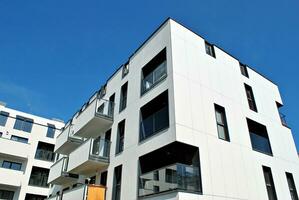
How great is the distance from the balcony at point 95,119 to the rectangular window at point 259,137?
26.8 ft

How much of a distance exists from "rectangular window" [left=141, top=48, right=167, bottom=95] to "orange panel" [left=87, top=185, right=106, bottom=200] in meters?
5.47

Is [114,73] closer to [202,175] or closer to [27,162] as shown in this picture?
[202,175]

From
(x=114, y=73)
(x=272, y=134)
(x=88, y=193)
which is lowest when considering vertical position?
(x=88, y=193)

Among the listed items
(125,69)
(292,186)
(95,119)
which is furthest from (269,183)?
(125,69)

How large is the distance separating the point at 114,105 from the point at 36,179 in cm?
1475

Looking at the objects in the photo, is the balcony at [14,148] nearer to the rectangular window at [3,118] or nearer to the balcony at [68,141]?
the rectangular window at [3,118]

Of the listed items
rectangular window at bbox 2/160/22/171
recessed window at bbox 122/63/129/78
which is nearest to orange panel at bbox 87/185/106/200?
recessed window at bbox 122/63/129/78

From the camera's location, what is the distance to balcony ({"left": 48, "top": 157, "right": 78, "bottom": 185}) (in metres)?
17.5

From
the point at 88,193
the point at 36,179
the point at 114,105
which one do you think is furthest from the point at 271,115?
the point at 36,179

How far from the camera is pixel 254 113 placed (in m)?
14.1

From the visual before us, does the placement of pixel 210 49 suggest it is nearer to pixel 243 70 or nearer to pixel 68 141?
pixel 243 70

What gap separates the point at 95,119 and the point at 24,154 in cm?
1347

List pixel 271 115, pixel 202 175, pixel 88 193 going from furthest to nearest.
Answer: pixel 271 115 < pixel 88 193 < pixel 202 175

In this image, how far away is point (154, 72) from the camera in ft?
41.9
